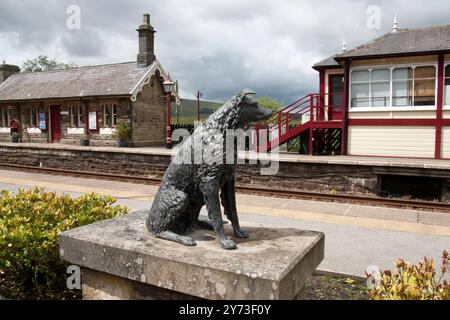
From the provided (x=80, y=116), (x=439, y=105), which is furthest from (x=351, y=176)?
(x=80, y=116)

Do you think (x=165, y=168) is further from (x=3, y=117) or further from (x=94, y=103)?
(x=3, y=117)

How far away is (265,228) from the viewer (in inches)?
159

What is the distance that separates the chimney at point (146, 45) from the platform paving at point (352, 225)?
13371mm

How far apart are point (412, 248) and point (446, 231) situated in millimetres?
1605

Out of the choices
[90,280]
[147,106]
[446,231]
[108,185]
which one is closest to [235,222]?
[90,280]

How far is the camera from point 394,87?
15.2m

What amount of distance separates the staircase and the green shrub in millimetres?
11385

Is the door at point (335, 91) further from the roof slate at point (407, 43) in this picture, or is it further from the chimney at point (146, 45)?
the chimney at point (146, 45)

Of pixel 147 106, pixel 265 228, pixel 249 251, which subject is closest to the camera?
pixel 249 251

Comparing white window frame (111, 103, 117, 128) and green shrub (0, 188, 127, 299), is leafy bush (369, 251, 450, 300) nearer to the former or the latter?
green shrub (0, 188, 127, 299)

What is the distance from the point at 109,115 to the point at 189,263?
68.5ft

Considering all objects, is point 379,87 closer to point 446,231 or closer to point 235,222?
point 446,231

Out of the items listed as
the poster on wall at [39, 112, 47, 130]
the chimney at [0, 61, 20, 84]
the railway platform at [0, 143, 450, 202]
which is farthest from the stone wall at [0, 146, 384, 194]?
the chimney at [0, 61, 20, 84]

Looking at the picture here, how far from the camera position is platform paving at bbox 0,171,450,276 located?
5.21 metres
